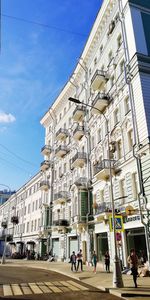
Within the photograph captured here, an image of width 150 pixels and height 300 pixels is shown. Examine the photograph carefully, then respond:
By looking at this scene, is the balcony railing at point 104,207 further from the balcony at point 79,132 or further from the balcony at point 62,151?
the balcony at point 62,151

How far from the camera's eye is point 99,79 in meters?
26.8

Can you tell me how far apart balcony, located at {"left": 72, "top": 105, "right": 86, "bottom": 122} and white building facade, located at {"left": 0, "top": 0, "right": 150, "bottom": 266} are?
0.14 metres

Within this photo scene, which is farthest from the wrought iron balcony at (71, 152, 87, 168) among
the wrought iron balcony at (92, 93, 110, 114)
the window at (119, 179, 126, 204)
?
the window at (119, 179, 126, 204)

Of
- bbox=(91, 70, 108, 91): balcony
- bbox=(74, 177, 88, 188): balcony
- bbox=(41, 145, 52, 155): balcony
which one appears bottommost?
bbox=(74, 177, 88, 188): balcony

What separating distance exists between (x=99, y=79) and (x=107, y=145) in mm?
7603

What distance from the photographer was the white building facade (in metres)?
18.7

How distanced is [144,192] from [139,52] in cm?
1192

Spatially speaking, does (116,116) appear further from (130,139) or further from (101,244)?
(101,244)

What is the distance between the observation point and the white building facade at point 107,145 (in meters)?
18.7

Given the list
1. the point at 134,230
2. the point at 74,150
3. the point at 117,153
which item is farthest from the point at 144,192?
the point at 74,150

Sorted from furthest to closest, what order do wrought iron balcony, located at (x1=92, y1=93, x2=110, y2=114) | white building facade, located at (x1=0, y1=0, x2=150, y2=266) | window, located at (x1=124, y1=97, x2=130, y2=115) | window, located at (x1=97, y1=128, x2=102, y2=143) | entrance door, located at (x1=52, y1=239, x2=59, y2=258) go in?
entrance door, located at (x1=52, y1=239, x2=59, y2=258) → window, located at (x1=97, y1=128, x2=102, y2=143) → wrought iron balcony, located at (x1=92, y1=93, x2=110, y2=114) → window, located at (x1=124, y1=97, x2=130, y2=115) → white building facade, located at (x1=0, y1=0, x2=150, y2=266)

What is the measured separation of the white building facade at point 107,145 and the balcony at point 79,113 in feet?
0.45

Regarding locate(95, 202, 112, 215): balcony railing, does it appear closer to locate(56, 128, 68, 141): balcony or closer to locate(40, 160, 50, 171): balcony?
locate(56, 128, 68, 141): balcony

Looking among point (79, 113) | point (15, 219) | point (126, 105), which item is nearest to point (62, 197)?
point (79, 113)
